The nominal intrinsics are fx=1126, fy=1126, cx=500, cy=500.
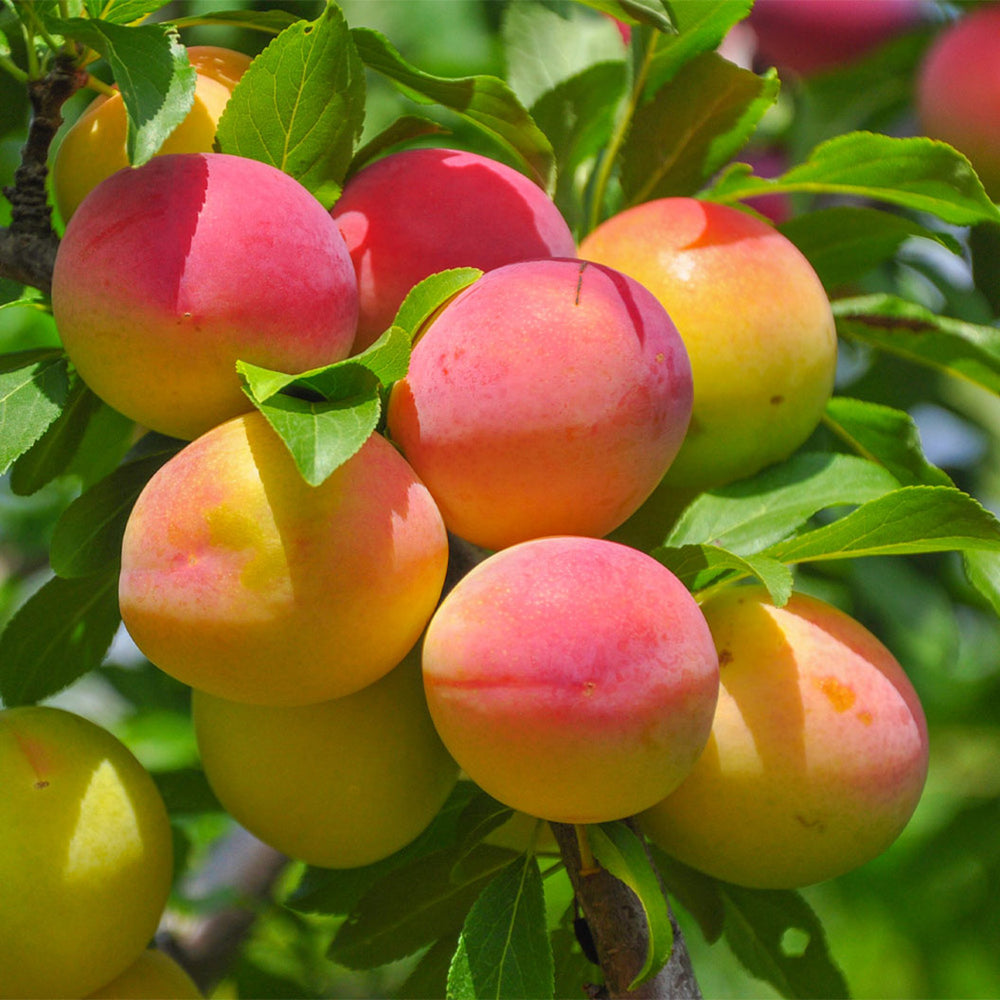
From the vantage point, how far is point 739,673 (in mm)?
776

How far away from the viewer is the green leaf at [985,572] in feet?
2.79

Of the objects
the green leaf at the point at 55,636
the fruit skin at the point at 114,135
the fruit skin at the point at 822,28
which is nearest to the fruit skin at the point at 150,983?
the green leaf at the point at 55,636

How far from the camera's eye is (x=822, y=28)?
170 cm

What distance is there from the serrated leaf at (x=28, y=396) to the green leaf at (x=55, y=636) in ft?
0.57

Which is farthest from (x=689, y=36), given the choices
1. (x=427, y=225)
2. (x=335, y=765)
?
(x=335, y=765)

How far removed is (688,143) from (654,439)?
0.41 meters

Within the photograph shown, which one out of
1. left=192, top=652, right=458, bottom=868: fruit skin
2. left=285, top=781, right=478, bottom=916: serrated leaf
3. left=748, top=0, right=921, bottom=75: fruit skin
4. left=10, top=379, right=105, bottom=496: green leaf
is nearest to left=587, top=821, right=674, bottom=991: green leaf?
left=192, top=652, right=458, bottom=868: fruit skin

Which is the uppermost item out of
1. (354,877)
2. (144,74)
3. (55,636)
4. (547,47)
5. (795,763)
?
(144,74)

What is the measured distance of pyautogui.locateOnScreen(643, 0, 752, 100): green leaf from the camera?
0.93 meters

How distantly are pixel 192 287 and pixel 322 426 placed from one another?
13 centimetres

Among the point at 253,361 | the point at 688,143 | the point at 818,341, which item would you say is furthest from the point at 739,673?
the point at 688,143

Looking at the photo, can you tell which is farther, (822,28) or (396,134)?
(822,28)

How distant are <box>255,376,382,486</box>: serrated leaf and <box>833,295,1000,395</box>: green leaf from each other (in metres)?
0.62

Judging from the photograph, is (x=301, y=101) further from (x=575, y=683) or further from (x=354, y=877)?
(x=354, y=877)
